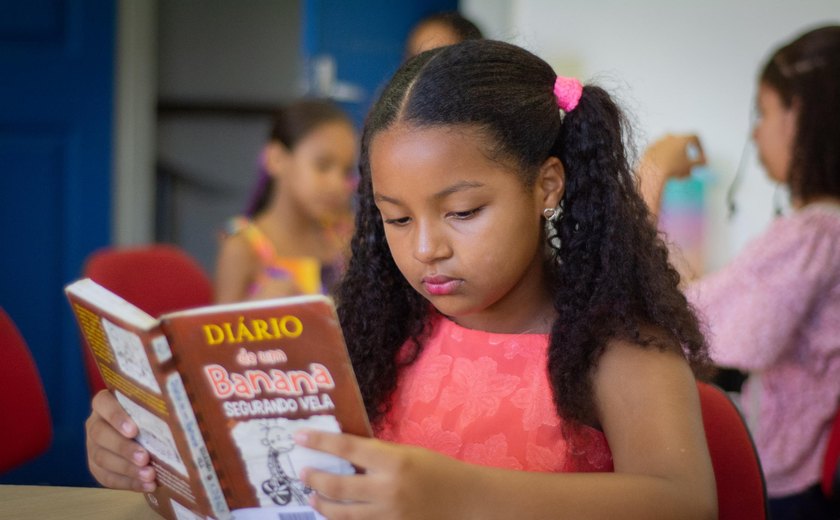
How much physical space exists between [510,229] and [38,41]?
3.03 metres

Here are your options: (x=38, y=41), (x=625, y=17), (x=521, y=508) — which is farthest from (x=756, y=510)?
(x=38, y=41)

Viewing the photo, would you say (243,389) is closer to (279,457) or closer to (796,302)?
(279,457)

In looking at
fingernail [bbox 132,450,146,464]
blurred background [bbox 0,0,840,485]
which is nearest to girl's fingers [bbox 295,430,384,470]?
fingernail [bbox 132,450,146,464]

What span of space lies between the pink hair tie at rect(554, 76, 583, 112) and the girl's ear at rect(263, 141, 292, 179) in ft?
6.47

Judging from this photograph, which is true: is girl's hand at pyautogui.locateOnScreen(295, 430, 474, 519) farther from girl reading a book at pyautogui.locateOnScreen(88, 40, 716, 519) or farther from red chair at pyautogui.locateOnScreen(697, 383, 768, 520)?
red chair at pyautogui.locateOnScreen(697, 383, 768, 520)

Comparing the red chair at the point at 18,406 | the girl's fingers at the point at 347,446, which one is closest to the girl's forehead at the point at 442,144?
the girl's fingers at the point at 347,446

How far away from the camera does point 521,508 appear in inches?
36.6

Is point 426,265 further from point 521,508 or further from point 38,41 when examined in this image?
point 38,41

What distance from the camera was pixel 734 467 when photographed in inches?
48.1

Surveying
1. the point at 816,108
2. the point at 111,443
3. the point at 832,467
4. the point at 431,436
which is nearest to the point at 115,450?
the point at 111,443

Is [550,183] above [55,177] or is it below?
above

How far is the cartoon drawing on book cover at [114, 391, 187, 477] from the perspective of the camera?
986 millimetres

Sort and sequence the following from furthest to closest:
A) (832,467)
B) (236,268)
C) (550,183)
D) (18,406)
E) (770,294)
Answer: (236,268), (770,294), (832,467), (18,406), (550,183)

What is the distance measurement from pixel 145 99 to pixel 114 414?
10.6 ft
